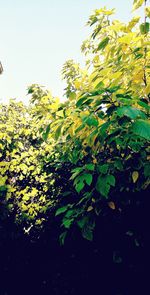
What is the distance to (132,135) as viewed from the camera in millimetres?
1831

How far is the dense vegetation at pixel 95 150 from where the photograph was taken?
193 centimetres

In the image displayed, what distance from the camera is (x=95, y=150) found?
235 centimetres

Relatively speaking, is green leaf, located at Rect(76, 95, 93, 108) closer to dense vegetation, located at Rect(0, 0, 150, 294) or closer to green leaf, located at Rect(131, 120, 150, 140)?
dense vegetation, located at Rect(0, 0, 150, 294)

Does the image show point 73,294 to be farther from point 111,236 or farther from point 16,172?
point 16,172

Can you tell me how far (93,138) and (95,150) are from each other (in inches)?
7.5

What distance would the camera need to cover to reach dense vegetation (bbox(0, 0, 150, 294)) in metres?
1.93

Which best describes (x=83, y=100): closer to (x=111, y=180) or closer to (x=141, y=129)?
(x=141, y=129)

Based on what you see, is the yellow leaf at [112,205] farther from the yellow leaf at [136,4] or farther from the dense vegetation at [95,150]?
the yellow leaf at [136,4]

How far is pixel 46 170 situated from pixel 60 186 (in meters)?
0.40

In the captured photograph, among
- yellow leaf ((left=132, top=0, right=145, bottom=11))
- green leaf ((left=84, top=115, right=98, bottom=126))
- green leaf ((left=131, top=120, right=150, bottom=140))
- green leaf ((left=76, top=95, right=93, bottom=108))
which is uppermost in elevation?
yellow leaf ((left=132, top=0, right=145, bottom=11))

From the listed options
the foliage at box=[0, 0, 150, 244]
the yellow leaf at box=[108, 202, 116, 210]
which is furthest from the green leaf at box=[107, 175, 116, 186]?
the yellow leaf at box=[108, 202, 116, 210]

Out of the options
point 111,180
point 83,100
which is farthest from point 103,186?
point 83,100

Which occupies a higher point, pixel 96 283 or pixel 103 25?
pixel 103 25

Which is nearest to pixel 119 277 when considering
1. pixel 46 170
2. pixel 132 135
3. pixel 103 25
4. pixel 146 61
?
pixel 46 170
